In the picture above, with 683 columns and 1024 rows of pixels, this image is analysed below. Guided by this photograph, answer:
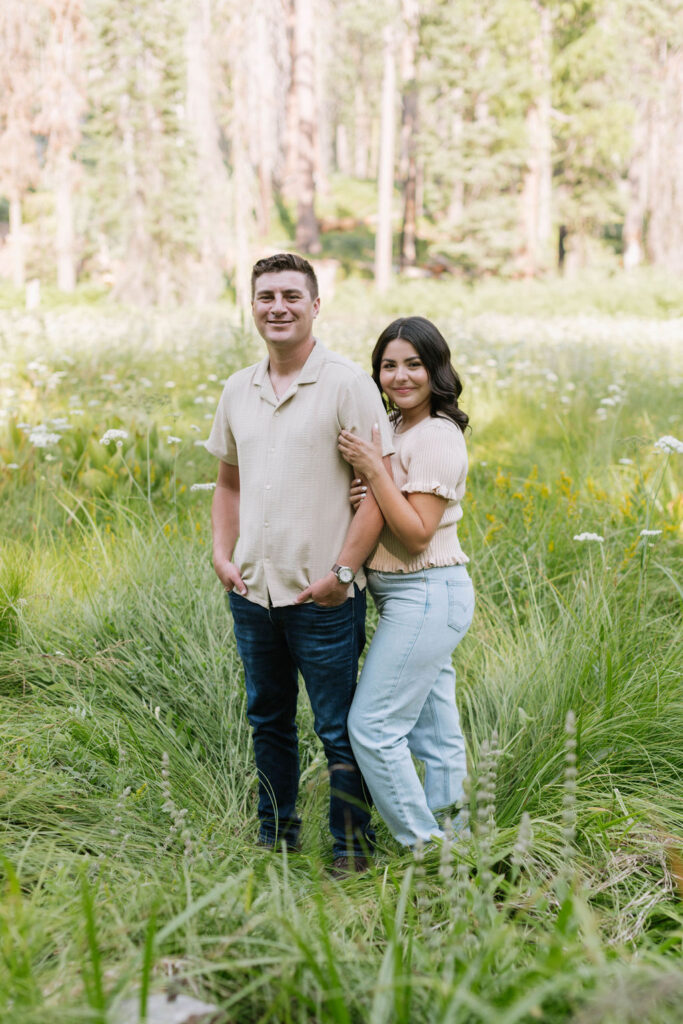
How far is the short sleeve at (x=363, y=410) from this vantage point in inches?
101

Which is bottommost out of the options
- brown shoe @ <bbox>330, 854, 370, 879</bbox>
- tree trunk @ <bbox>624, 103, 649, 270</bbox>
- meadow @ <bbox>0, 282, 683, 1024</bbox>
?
brown shoe @ <bbox>330, 854, 370, 879</bbox>

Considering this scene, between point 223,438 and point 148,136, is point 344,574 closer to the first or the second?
point 223,438

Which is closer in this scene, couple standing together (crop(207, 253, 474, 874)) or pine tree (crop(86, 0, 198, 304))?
couple standing together (crop(207, 253, 474, 874))

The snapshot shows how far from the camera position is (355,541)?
2.57 m

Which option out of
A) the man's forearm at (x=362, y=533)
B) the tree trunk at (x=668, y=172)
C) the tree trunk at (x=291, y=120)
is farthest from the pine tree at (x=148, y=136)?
the man's forearm at (x=362, y=533)

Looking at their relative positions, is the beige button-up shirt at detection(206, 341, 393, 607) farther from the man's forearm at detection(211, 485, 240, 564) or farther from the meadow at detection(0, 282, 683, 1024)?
the meadow at detection(0, 282, 683, 1024)

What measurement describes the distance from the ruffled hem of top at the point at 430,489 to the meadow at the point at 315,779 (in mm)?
786

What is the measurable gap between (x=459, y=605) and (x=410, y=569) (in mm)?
201

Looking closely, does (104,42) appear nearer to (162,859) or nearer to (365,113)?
(162,859)

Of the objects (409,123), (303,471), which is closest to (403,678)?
(303,471)

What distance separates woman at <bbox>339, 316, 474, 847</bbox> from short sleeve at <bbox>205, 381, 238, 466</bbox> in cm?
53

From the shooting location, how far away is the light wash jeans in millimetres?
2561

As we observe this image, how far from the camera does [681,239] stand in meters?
29.2

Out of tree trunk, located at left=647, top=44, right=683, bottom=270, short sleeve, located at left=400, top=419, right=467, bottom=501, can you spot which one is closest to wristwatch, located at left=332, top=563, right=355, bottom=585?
short sleeve, located at left=400, top=419, right=467, bottom=501
